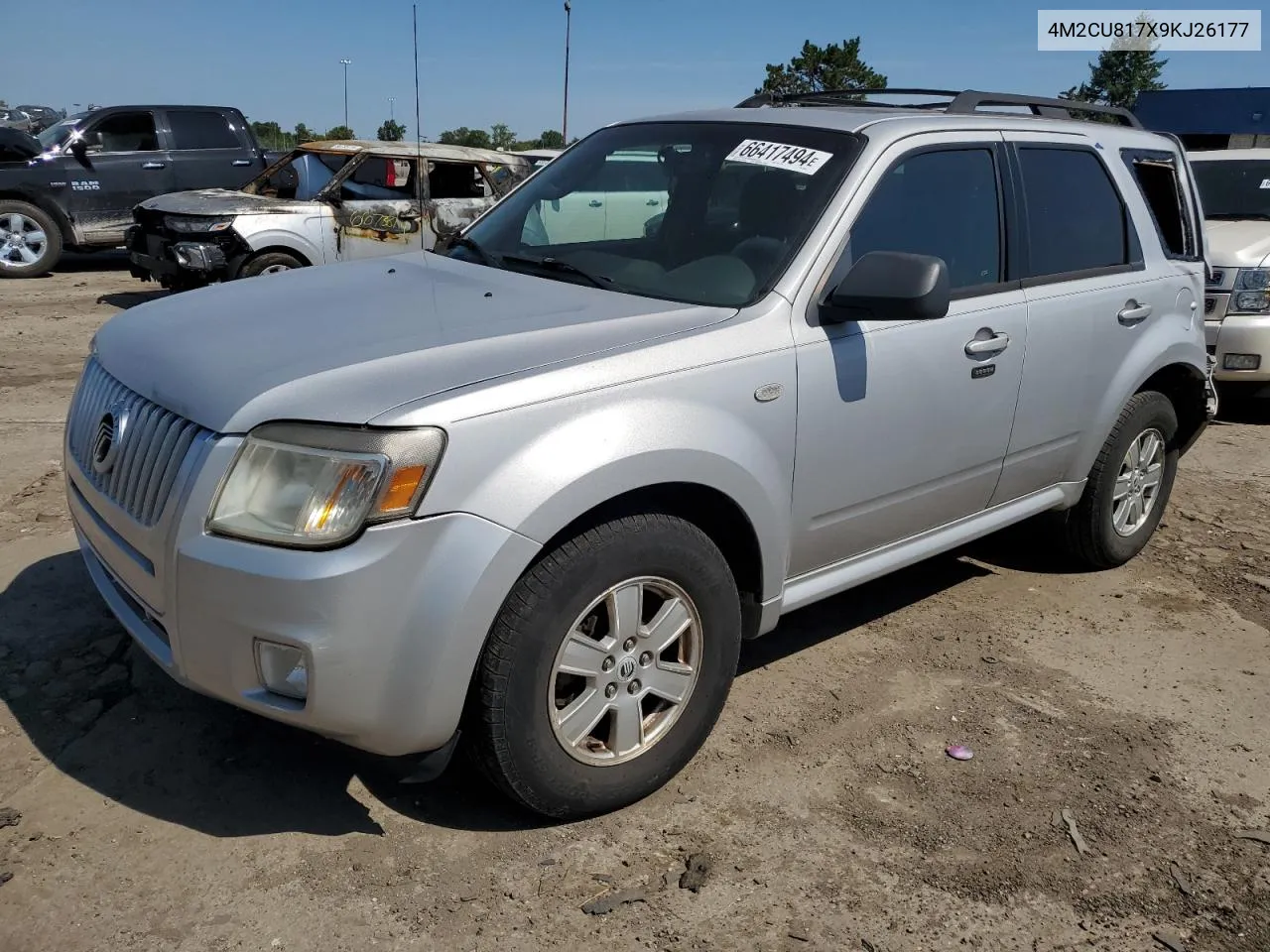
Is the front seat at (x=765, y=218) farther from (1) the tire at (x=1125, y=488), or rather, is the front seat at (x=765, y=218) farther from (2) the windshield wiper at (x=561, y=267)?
(1) the tire at (x=1125, y=488)

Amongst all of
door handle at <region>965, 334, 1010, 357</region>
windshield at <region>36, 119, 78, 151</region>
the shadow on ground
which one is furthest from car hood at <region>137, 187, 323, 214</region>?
door handle at <region>965, 334, 1010, 357</region>

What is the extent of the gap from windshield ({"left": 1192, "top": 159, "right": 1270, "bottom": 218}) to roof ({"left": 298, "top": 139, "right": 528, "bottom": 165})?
6.24m

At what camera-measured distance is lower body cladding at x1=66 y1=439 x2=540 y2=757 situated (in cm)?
236

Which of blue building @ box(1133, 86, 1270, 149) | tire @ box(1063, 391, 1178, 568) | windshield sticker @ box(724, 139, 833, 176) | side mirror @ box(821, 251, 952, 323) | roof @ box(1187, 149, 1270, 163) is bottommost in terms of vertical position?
tire @ box(1063, 391, 1178, 568)

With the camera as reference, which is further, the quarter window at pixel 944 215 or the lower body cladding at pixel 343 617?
the quarter window at pixel 944 215

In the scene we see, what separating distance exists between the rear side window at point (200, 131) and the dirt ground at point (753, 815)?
33.9 ft

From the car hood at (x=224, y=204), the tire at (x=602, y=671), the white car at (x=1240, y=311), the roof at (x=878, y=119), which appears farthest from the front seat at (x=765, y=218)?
the car hood at (x=224, y=204)

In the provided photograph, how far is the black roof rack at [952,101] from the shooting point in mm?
4152

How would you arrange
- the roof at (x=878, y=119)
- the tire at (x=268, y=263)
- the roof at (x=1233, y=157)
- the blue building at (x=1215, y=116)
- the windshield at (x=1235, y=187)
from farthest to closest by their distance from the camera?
the blue building at (x=1215, y=116) < the tire at (x=268, y=263) < the roof at (x=1233, y=157) < the windshield at (x=1235, y=187) < the roof at (x=878, y=119)

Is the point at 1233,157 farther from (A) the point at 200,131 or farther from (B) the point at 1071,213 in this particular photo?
(A) the point at 200,131

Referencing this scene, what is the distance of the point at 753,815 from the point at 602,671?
2.03 ft

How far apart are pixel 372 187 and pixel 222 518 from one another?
27.3 ft

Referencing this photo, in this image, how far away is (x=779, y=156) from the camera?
11.6ft

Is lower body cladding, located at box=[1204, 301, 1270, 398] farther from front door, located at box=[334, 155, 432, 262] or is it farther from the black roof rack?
front door, located at box=[334, 155, 432, 262]
